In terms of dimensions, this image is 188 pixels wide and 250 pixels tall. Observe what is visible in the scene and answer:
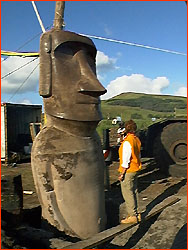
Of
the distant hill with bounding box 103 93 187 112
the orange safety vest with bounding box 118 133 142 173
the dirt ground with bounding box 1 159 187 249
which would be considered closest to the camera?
the dirt ground with bounding box 1 159 187 249

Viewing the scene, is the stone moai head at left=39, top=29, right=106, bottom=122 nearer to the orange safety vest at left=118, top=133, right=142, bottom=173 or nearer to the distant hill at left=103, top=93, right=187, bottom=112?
the orange safety vest at left=118, top=133, right=142, bottom=173

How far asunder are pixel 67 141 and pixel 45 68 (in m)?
0.98

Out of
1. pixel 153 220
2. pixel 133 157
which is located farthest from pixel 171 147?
pixel 133 157

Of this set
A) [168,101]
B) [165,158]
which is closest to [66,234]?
[165,158]

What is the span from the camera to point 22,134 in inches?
635

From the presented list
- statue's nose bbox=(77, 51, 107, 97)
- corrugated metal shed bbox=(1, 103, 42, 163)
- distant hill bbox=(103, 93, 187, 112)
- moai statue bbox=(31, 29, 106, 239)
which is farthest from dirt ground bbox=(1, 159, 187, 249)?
distant hill bbox=(103, 93, 187, 112)

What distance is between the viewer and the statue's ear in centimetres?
443

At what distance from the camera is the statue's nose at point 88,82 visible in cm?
442

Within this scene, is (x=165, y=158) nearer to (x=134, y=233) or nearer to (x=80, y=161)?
(x=134, y=233)

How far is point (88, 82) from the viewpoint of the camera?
4465mm

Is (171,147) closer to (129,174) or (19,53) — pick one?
(129,174)

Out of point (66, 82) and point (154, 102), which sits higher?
point (154, 102)

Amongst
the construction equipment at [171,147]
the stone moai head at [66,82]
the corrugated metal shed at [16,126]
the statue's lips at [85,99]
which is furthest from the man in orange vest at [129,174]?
the corrugated metal shed at [16,126]

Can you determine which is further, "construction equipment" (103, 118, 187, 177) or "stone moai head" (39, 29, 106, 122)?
"construction equipment" (103, 118, 187, 177)
